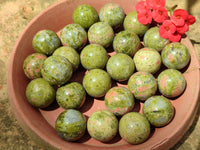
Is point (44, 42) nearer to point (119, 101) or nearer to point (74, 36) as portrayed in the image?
point (74, 36)

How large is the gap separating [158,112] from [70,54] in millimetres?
784

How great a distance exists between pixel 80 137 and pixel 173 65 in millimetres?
867

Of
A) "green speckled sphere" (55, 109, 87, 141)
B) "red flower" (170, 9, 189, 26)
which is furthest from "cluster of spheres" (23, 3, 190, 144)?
"red flower" (170, 9, 189, 26)

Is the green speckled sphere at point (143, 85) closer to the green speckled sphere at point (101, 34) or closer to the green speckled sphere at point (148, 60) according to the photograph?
the green speckled sphere at point (148, 60)

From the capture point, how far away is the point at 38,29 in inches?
74.6

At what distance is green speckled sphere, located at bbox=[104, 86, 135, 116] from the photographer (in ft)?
5.07

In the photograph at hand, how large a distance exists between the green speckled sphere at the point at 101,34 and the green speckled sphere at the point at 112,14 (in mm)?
88

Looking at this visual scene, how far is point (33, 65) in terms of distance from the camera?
5.54ft

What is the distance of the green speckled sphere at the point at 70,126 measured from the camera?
4.83 ft

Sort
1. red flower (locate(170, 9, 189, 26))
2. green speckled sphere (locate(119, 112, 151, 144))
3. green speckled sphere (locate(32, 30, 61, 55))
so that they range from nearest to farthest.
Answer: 1. green speckled sphere (locate(119, 112, 151, 144))
2. red flower (locate(170, 9, 189, 26))
3. green speckled sphere (locate(32, 30, 61, 55))

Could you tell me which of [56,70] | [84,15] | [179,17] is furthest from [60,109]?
[179,17]

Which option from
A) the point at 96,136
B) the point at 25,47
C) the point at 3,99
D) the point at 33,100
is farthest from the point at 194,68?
the point at 3,99

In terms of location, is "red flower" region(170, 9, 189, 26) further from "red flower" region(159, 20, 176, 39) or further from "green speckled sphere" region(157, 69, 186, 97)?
"green speckled sphere" region(157, 69, 186, 97)

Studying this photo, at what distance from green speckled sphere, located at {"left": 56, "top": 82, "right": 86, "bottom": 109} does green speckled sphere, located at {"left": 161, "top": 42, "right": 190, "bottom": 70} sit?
2.26 ft
